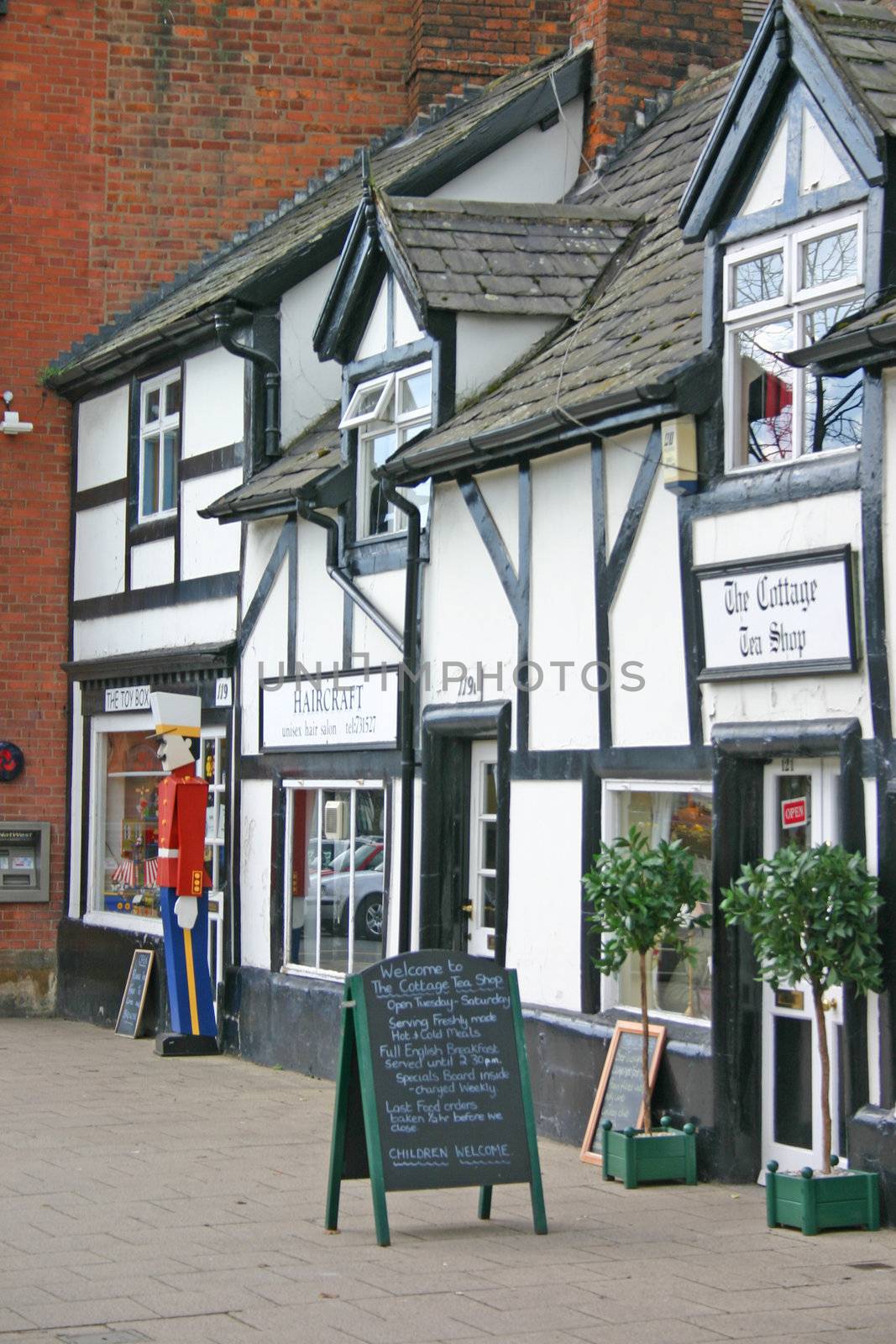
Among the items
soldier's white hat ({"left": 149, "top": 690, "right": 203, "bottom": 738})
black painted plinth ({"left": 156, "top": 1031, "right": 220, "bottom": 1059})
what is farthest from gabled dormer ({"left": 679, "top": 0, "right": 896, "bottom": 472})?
black painted plinth ({"left": 156, "top": 1031, "right": 220, "bottom": 1059})

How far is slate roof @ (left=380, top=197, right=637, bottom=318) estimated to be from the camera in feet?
42.7

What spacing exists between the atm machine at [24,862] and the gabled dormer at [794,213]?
10286 millimetres

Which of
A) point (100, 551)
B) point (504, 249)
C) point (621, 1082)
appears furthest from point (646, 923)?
Result: point (100, 551)

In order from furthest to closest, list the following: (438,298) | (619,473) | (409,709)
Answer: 1. (409,709)
2. (438,298)
3. (619,473)

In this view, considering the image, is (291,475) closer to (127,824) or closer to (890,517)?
(127,824)

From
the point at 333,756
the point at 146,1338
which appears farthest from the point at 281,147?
the point at 146,1338

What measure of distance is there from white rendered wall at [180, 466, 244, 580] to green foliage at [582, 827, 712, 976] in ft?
22.0

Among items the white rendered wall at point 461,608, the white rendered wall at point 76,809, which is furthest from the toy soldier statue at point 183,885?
the white rendered wall at point 76,809

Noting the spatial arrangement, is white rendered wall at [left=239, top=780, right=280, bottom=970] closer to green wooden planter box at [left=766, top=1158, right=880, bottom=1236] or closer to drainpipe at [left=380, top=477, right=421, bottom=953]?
drainpipe at [left=380, top=477, right=421, bottom=953]

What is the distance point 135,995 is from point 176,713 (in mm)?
2825

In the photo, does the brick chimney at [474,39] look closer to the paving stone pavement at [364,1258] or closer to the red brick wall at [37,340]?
the red brick wall at [37,340]

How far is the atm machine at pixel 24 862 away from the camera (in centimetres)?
1862

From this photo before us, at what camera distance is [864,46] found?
985cm

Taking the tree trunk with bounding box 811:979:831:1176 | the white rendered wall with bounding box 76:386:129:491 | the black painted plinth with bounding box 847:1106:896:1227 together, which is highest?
the white rendered wall with bounding box 76:386:129:491
